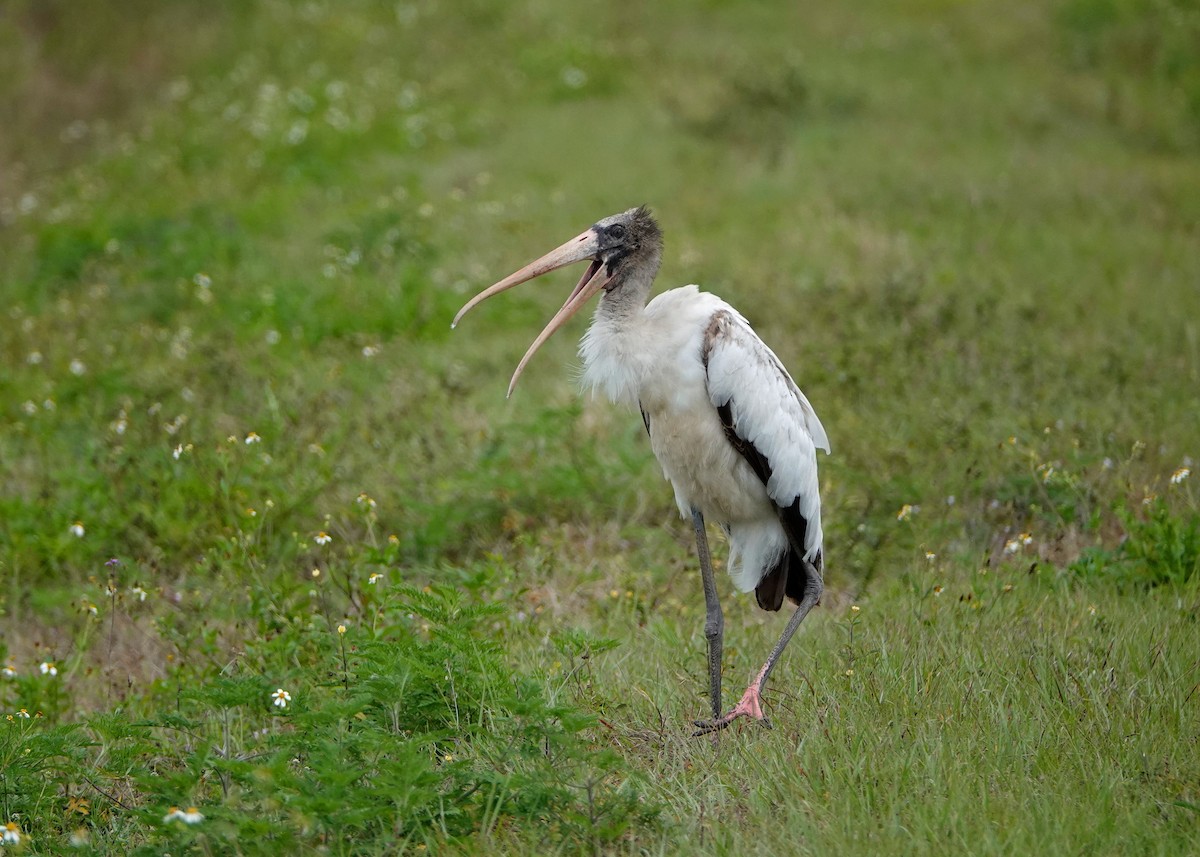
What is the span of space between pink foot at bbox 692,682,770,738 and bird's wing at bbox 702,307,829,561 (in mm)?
746

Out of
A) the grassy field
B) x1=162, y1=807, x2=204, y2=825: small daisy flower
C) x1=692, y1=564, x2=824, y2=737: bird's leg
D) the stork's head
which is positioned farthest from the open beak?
x1=162, y1=807, x2=204, y2=825: small daisy flower

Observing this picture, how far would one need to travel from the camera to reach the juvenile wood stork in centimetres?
427

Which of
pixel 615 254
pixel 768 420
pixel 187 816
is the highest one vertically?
pixel 615 254

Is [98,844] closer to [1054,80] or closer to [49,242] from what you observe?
[49,242]

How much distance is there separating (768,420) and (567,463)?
2247 millimetres

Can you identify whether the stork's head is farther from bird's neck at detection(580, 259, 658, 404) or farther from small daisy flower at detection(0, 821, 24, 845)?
small daisy flower at detection(0, 821, 24, 845)

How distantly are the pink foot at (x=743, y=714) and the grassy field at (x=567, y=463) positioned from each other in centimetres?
9

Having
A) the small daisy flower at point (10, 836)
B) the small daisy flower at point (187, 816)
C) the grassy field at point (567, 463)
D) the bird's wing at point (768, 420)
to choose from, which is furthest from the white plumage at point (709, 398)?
the small daisy flower at point (10, 836)

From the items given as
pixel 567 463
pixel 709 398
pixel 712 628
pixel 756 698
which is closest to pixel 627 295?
pixel 709 398

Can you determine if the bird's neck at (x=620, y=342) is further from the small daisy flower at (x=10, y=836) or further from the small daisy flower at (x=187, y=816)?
the small daisy flower at (x=10, y=836)

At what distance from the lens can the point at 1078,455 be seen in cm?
543

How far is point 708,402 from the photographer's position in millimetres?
4320

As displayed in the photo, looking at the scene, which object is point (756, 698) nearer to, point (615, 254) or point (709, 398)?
point (709, 398)

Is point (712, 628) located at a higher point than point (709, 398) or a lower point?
lower
